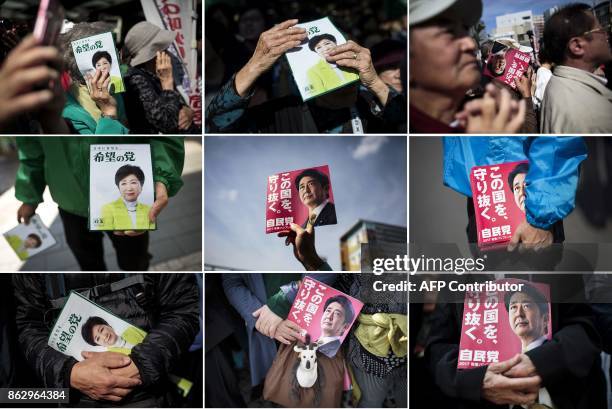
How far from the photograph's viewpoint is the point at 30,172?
11.0 feet

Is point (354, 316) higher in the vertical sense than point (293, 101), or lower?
lower

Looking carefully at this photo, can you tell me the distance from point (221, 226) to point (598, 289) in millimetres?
1724

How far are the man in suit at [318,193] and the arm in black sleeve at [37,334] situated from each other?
4.14 feet

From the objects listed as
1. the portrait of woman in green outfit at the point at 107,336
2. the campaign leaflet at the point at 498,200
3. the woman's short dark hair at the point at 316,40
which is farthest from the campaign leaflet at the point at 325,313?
the woman's short dark hair at the point at 316,40

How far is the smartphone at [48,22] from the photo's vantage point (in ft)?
10.4

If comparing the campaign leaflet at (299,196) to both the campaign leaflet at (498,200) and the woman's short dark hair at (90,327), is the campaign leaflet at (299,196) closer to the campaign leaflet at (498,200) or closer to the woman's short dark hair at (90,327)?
the campaign leaflet at (498,200)

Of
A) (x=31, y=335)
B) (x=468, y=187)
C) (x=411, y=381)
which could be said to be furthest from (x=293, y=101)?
(x=31, y=335)

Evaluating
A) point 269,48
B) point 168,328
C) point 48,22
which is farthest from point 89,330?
point 269,48

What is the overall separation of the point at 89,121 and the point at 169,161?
40 centimetres

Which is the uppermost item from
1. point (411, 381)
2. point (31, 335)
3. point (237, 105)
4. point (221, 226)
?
point (237, 105)

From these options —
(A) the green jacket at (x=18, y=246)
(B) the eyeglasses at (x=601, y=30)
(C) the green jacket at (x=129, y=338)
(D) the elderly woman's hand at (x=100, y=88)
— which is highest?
(B) the eyeglasses at (x=601, y=30)

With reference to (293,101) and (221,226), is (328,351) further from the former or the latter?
(293,101)

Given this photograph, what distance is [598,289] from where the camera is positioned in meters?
3.30

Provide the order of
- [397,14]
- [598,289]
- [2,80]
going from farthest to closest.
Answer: [397,14] → [598,289] → [2,80]
